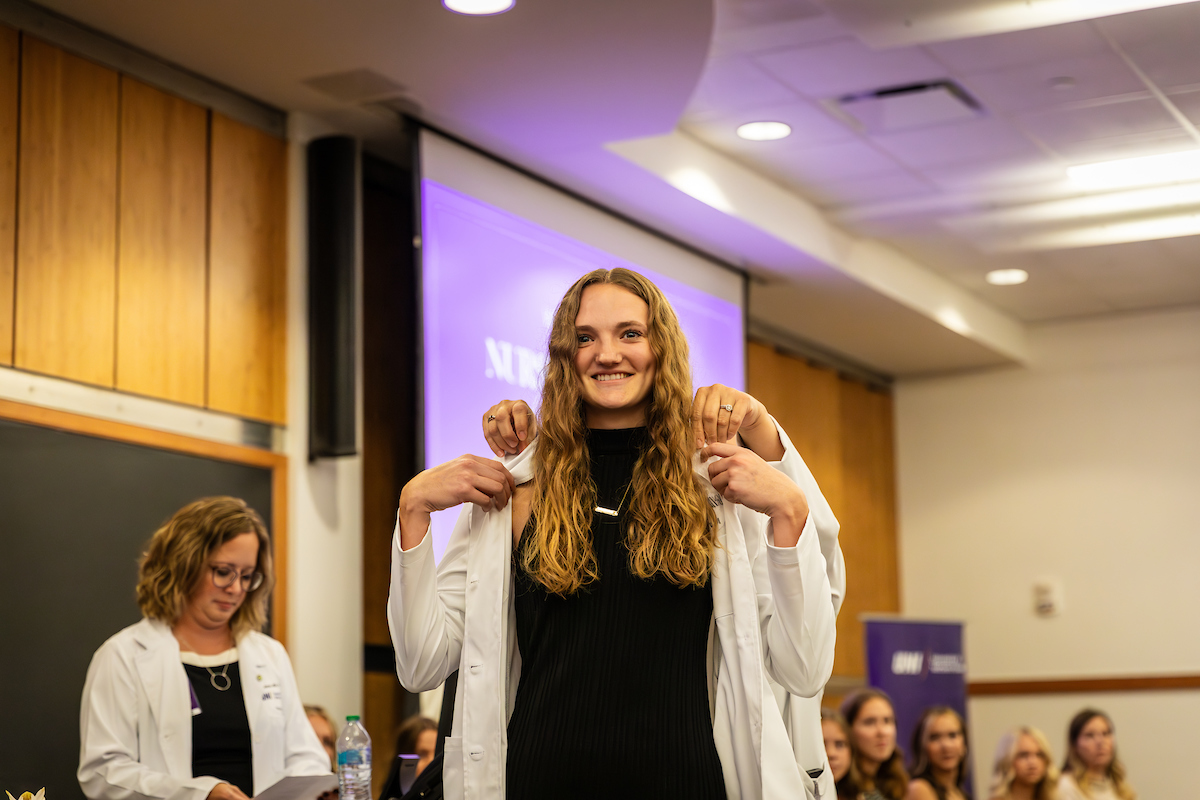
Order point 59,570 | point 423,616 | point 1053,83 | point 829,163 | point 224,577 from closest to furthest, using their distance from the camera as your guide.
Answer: point 423,616, point 224,577, point 59,570, point 1053,83, point 829,163

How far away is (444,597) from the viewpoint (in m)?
2.20

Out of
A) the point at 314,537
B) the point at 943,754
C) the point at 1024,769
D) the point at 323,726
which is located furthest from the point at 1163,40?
the point at 323,726

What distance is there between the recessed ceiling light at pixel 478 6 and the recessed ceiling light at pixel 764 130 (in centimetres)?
216

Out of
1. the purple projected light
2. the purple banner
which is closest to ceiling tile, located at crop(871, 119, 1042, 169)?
the purple projected light

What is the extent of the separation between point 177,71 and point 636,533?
3.57 metres

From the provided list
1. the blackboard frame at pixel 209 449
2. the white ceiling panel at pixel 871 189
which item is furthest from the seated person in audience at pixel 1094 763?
the blackboard frame at pixel 209 449

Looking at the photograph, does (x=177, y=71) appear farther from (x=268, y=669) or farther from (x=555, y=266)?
(x=268, y=669)

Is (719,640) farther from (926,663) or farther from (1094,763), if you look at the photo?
(926,663)

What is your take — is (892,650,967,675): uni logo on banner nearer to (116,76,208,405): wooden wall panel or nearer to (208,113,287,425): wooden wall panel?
(208,113,287,425): wooden wall panel

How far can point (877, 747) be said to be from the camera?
5629mm

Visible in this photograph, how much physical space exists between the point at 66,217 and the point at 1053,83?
404 cm

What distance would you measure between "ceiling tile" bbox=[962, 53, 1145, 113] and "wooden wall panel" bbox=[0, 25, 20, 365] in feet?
12.4

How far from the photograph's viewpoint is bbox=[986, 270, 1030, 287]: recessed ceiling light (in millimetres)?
8727

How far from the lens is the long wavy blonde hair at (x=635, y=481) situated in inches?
81.3
